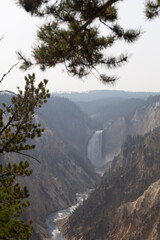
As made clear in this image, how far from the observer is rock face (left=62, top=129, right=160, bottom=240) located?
6328 centimetres

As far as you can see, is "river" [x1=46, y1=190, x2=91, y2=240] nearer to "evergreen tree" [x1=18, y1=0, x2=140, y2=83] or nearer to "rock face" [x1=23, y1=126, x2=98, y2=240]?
"rock face" [x1=23, y1=126, x2=98, y2=240]

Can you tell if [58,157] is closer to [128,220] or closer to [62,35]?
[128,220]

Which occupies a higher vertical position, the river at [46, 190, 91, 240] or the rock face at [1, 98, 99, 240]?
the rock face at [1, 98, 99, 240]

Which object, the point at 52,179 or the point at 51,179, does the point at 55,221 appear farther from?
the point at 52,179

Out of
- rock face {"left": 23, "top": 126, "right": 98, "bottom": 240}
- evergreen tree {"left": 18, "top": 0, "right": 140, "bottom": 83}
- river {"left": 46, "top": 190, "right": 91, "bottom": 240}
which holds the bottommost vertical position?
river {"left": 46, "top": 190, "right": 91, "bottom": 240}

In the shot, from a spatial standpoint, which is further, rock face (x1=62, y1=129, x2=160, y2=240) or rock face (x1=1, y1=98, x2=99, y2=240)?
rock face (x1=1, y1=98, x2=99, y2=240)

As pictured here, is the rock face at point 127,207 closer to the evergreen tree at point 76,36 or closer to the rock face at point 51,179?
the rock face at point 51,179

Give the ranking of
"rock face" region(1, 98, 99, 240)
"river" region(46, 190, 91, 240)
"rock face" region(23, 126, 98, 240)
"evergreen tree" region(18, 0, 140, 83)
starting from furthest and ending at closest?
"rock face" region(23, 126, 98, 240) → "rock face" region(1, 98, 99, 240) → "river" region(46, 190, 91, 240) → "evergreen tree" region(18, 0, 140, 83)

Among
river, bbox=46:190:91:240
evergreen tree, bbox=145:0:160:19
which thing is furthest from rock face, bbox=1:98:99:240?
evergreen tree, bbox=145:0:160:19

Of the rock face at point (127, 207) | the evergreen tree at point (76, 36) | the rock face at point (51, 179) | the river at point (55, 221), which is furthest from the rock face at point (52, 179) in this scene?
the evergreen tree at point (76, 36)

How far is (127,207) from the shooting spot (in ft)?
238

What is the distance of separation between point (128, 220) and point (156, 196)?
9791 millimetres

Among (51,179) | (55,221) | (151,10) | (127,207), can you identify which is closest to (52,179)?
(51,179)

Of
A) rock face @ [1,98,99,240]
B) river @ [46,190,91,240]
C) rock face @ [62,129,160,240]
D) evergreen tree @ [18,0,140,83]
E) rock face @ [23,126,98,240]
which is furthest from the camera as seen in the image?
rock face @ [23,126,98,240]
